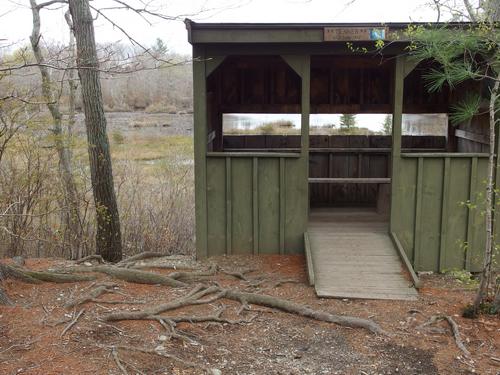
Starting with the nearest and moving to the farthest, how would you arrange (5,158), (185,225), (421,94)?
1. (421,94)
2. (5,158)
3. (185,225)

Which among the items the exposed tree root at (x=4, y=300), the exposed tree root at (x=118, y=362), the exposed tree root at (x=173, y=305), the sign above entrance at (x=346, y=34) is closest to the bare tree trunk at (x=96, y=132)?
the exposed tree root at (x=173, y=305)

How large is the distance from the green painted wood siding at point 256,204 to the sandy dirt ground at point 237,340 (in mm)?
1963

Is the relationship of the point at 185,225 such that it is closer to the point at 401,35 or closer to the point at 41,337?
the point at 401,35

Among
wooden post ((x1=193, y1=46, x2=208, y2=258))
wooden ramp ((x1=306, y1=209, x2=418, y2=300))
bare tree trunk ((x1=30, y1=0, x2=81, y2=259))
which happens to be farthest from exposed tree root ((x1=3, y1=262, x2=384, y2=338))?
bare tree trunk ((x1=30, y1=0, x2=81, y2=259))

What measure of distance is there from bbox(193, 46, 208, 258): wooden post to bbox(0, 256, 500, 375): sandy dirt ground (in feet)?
6.33

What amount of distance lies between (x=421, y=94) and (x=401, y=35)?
3159 mm

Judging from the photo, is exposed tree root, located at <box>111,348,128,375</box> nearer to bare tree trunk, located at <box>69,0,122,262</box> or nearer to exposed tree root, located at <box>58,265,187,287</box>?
exposed tree root, located at <box>58,265,187,287</box>

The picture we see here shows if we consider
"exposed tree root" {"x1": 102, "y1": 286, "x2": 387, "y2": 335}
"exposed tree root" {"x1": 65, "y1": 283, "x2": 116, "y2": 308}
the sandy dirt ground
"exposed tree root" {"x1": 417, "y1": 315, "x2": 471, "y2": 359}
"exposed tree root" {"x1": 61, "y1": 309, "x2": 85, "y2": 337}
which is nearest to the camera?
the sandy dirt ground

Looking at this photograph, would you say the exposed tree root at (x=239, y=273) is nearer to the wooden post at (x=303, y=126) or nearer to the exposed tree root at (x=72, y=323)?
the wooden post at (x=303, y=126)

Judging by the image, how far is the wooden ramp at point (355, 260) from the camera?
21.2 ft

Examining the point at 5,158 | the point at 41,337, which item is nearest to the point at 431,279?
the point at 41,337

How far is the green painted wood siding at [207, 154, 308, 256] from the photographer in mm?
7949

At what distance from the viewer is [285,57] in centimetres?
764

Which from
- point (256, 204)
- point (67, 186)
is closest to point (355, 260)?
point (256, 204)
